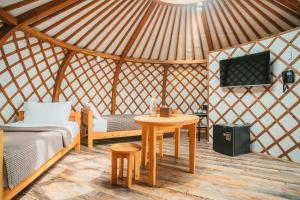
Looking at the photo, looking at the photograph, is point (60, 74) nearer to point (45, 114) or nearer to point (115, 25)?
point (45, 114)

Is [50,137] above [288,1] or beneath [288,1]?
beneath

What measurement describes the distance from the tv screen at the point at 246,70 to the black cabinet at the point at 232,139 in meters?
0.74

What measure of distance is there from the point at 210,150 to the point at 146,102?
235 cm

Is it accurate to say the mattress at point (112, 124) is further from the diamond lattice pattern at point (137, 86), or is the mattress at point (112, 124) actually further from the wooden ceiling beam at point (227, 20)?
the wooden ceiling beam at point (227, 20)

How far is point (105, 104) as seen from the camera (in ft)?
14.4

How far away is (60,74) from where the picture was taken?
360cm

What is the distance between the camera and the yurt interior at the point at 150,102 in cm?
165

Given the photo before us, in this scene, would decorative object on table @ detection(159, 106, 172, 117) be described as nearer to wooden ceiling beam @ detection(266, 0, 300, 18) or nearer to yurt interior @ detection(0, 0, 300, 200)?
yurt interior @ detection(0, 0, 300, 200)

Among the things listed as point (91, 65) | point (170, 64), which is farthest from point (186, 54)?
point (91, 65)

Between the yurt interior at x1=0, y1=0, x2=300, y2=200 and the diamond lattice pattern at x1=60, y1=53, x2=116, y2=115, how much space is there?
0.02m

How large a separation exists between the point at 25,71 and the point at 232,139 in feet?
11.2

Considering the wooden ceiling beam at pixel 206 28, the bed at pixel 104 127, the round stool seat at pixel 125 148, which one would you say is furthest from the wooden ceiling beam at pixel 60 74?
the wooden ceiling beam at pixel 206 28

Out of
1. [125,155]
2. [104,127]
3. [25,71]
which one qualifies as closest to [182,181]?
[125,155]

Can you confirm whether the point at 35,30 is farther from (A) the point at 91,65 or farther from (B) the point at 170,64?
(B) the point at 170,64
